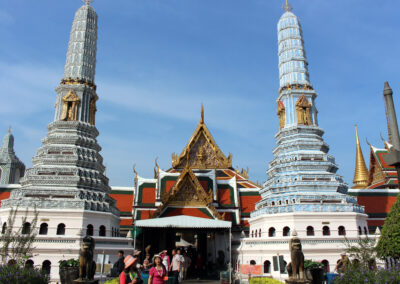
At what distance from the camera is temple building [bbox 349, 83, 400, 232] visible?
74.8ft

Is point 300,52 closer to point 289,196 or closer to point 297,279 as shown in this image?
point 289,196

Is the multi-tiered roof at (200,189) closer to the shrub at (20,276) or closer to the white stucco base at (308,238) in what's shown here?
the white stucco base at (308,238)

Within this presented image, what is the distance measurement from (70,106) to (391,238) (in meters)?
16.7

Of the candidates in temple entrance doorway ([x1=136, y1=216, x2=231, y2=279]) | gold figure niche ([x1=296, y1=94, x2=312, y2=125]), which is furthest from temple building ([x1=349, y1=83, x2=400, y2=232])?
temple entrance doorway ([x1=136, y1=216, x2=231, y2=279])

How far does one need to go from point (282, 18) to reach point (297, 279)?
1992cm

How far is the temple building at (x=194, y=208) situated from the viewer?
1922cm

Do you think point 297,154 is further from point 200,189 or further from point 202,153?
point 202,153

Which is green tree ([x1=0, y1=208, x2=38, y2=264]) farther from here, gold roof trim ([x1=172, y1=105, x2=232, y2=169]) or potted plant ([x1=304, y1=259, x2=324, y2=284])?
gold roof trim ([x1=172, y1=105, x2=232, y2=169])

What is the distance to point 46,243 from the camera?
50.9ft

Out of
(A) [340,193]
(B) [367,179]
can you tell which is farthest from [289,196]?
(B) [367,179]

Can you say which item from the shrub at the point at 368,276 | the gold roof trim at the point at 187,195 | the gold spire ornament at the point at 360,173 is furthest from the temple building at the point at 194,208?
the gold spire ornament at the point at 360,173

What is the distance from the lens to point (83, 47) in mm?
22000

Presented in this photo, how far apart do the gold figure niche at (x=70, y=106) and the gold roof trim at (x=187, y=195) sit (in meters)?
6.92

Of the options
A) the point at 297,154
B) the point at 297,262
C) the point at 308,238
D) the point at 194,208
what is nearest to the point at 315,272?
the point at 297,262
